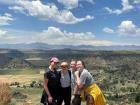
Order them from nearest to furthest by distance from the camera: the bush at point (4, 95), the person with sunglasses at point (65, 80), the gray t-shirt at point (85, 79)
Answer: the gray t-shirt at point (85, 79)
the person with sunglasses at point (65, 80)
the bush at point (4, 95)

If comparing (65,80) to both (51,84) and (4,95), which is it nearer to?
(51,84)

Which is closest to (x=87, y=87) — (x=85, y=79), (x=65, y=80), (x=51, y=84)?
(x=85, y=79)

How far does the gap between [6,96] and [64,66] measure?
3465 mm

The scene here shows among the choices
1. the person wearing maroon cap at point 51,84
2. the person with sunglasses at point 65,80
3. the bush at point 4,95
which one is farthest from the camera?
the bush at point 4,95

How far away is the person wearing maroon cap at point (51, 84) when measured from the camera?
10.7 meters

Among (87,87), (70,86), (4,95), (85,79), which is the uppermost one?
(85,79)

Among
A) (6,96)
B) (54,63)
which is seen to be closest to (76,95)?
(54,63)

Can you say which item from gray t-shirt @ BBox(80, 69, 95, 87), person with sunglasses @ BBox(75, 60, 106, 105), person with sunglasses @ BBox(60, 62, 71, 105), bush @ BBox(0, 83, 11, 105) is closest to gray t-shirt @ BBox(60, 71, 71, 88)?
person with sunglasses @ BBox(60, 62, 71, 105)

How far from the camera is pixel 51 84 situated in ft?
35.9

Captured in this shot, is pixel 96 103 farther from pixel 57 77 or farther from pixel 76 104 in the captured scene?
pixel 57 77

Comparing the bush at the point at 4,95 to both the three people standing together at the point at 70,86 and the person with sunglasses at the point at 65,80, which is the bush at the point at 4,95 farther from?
the person with sunglasses at the point at 65,80

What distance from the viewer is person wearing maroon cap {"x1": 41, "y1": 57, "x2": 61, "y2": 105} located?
421 inches

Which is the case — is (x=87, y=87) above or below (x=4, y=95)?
above

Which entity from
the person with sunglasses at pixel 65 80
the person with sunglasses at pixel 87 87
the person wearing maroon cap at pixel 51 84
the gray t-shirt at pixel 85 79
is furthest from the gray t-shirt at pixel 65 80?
the gray t-shirt at pixel 85 79
